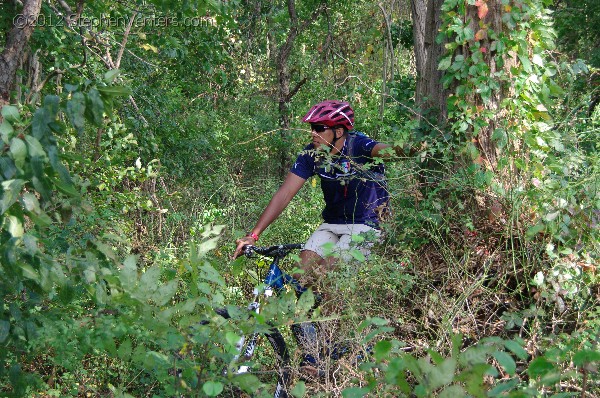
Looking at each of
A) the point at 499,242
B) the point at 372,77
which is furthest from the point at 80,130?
the point at 372,77

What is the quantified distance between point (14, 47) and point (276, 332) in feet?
8.99

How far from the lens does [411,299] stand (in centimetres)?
432

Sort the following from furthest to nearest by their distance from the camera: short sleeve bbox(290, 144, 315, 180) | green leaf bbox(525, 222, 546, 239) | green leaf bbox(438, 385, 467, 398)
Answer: short sleeve bbox(290, 144, 315, 180) < green leaf bbox(525, 222, 546, 239) < green leaf bbox(438, 385, 467, 398)

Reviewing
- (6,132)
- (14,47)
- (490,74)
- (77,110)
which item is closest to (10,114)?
(6,132)

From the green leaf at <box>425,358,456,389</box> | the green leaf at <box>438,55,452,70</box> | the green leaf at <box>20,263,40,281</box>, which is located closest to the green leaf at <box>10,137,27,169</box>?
the green leaf at <box>20,263,40,281</box>

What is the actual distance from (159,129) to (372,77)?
7530 mm

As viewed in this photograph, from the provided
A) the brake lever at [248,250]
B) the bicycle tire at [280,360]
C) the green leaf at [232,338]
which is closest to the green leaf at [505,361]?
the green leaf at [232,338]

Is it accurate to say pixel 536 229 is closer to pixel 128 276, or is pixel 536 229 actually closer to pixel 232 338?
pixel 232 338

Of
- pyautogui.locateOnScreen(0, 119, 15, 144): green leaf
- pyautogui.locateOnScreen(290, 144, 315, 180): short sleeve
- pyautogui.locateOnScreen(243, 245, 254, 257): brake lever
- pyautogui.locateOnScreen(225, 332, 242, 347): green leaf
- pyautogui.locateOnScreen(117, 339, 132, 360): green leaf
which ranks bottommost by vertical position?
pyautogui.locateOnScreen(243, 245, 254, 257): brake lever

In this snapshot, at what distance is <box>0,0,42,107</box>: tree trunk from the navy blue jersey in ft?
6.53

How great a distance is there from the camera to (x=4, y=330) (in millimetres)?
3061

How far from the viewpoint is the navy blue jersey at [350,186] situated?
4.84 metres

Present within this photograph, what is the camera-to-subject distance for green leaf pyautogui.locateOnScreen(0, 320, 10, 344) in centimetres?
304

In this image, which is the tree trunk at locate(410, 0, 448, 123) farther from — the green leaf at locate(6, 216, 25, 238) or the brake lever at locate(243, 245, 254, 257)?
the green leaf at locate(6, 216, 25, 238)
